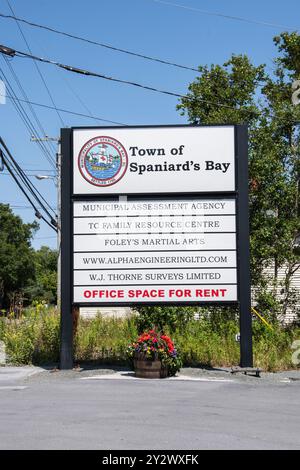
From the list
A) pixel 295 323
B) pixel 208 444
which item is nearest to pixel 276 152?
pixel 295 323

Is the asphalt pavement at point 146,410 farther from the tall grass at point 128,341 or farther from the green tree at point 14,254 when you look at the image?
the green tree at point 14,254

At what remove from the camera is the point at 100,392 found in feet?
38.5

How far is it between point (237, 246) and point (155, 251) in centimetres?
178

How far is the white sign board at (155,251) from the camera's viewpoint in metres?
14.4

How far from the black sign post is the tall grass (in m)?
1.40

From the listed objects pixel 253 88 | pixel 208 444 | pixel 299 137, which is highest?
pixel 253 88

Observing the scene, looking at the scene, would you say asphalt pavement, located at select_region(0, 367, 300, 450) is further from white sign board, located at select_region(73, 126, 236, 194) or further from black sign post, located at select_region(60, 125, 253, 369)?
white sign board, located at select_region(73, 126, 236, 194)

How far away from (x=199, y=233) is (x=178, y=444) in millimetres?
7493

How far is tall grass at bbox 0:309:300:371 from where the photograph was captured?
15703 mm

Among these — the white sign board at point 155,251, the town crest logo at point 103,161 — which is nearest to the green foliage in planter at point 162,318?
the white sign board at point 155,251

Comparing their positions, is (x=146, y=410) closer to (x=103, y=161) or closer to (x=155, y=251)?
(x=155, y=251)

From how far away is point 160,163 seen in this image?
1466 cm
